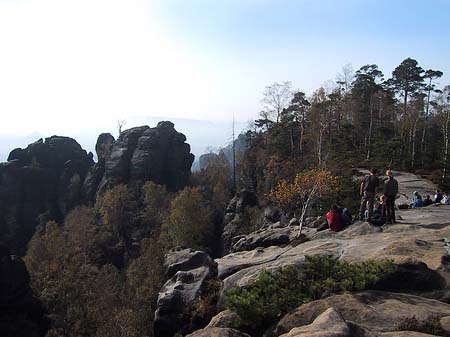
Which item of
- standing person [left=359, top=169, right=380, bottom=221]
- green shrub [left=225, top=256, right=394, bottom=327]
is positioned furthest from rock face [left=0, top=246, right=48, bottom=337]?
green shrub [left=225, top=256, right=394, bottom=327]

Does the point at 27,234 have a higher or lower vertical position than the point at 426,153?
lower

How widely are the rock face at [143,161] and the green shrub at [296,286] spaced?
55101mm

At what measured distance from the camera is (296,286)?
9.62m

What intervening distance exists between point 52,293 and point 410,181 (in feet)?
101

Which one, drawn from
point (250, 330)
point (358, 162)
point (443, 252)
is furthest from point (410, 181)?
point (250, 330)

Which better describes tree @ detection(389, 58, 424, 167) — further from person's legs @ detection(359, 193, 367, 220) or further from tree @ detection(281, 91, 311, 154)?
person's legs @ detection(359, 193, 367, 220)

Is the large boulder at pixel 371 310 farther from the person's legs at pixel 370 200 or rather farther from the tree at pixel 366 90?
the tree at pixel 366 90

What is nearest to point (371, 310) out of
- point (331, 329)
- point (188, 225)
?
point (331, 329)

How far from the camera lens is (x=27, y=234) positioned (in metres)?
62.0

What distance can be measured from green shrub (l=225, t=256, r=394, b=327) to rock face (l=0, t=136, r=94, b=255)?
5799cm

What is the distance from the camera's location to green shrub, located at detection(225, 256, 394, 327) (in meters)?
9.12

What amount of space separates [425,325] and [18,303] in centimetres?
3201

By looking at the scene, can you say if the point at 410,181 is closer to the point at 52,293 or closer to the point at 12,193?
the point at 52,293

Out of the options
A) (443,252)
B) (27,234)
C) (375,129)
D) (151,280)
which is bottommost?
(27,234)
